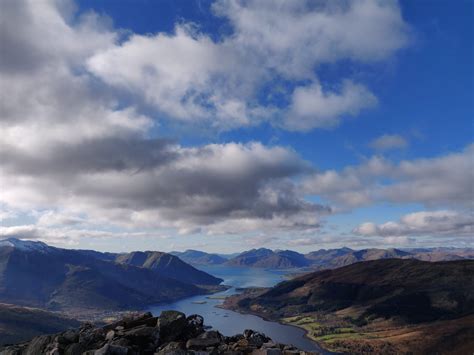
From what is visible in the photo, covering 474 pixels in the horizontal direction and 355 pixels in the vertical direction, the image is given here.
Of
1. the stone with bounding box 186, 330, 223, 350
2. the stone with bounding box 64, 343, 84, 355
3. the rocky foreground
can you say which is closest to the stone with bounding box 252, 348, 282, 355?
the rocky foreground

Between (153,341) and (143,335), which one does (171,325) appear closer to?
(153,341)

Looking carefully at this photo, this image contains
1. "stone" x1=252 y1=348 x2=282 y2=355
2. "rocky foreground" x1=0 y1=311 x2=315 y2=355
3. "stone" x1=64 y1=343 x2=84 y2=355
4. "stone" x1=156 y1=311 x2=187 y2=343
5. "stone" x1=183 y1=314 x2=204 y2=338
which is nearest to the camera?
"stone" x1=252 y1=348 x2=282 y2=355

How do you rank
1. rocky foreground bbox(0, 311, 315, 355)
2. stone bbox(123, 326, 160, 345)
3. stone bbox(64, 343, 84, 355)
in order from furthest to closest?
stone bbox(123, 326, 160, 345)
stone bbox(64, 343, 84, 355)
rocky foreground bbox(0, 311, 315, 355)

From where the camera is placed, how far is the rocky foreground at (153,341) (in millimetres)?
45287

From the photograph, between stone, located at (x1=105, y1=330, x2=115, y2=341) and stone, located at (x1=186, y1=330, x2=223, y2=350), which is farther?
stone, located at (x1=105, y1=330, x2=115, y2=341)

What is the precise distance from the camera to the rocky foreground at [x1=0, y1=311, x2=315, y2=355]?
1783 inches

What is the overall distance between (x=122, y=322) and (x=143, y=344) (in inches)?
390

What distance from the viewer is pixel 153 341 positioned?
4991 cm

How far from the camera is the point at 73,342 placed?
175ft

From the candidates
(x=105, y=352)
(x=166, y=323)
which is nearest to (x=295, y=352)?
(x=166, y=323)

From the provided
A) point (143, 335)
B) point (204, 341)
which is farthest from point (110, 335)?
point (204, 341)

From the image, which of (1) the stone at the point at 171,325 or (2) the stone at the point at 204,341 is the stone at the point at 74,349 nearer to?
(1) the stone at the point at 171,325

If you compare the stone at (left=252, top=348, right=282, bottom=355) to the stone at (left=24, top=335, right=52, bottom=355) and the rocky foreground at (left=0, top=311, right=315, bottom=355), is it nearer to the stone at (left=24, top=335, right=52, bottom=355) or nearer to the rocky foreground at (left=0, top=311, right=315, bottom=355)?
the rocky foreground at (left=0, top=311, right=315, bottom=355)

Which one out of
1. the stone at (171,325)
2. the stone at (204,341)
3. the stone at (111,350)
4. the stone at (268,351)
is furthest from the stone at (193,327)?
the stone at (268,351)
